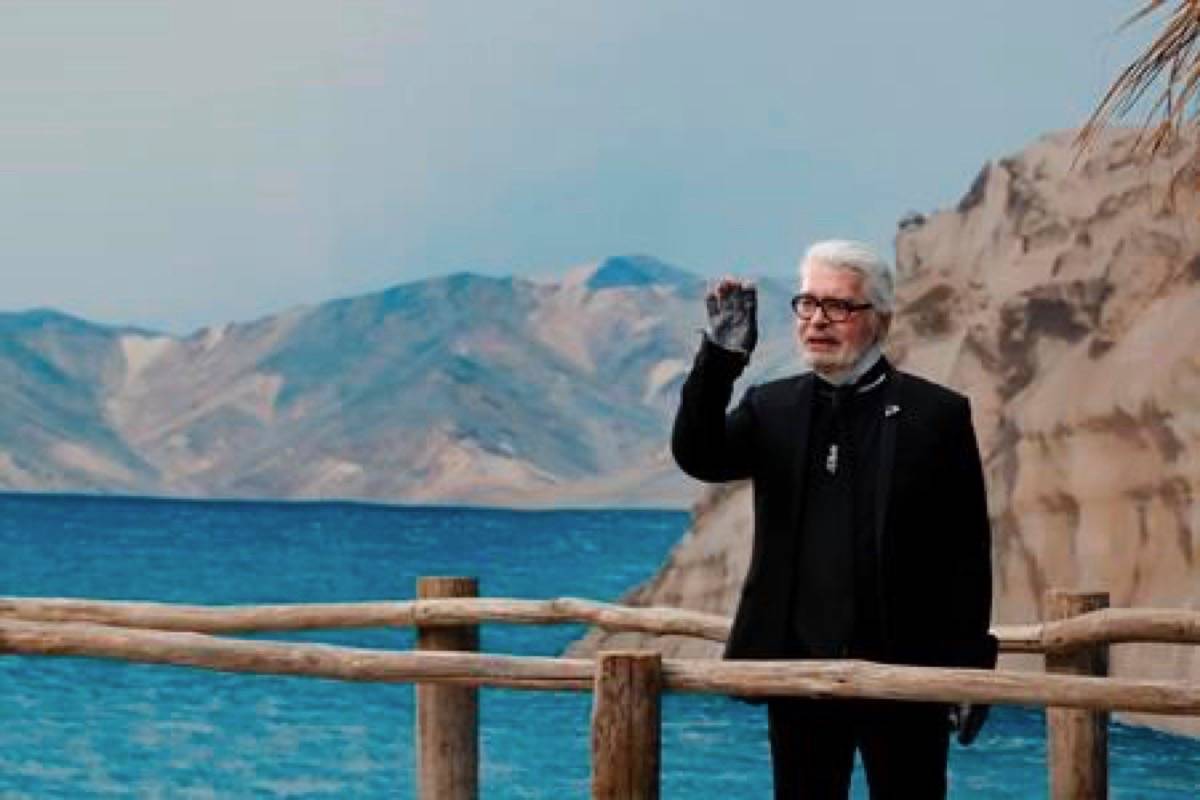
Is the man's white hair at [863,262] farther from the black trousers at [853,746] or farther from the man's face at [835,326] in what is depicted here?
the black trousers at [853,746]

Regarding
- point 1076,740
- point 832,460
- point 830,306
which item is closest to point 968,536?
point 832,460

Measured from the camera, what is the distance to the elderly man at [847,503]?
639 centimetres

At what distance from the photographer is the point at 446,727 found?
10109mm

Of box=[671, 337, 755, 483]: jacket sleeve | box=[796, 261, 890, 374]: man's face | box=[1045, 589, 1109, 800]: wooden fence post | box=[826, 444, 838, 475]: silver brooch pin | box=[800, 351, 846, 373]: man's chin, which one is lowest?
box=[1045, 589, 1109, 800]: wooden fence post

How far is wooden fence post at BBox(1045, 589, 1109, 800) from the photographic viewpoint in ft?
30.9

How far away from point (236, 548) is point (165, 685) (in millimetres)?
67108

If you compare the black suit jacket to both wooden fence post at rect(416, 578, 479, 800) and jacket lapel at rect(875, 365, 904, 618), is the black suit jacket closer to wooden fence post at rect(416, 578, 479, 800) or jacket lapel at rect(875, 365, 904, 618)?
jacket lapel at rect(875, 365, 904, 618)

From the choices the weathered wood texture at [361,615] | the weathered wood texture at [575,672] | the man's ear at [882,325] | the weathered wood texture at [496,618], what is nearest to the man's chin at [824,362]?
the man's ear at [882,325]

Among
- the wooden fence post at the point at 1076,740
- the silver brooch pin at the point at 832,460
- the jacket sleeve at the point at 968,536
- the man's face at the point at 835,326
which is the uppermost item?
the man's face at the point at 835,326

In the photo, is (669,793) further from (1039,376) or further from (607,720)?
(607,720)

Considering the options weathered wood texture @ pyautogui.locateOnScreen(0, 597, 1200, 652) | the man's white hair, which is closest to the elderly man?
the man's white hair

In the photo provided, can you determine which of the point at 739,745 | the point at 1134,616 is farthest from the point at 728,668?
the point at 739,745

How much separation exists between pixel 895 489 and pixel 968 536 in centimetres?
26

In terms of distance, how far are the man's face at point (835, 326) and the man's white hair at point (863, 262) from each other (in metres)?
0.01
